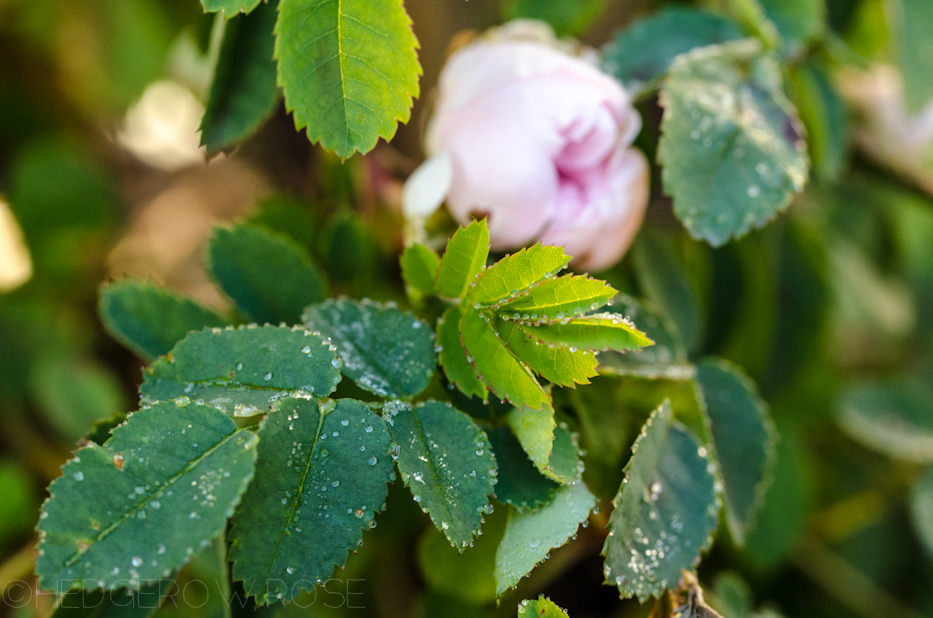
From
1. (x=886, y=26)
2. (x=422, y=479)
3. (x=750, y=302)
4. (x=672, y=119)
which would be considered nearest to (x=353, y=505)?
(x=422, y=479)

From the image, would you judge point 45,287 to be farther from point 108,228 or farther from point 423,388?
point 423,388

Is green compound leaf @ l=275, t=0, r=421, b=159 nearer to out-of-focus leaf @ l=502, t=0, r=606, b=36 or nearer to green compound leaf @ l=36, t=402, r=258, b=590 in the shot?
green compound leaf @ l=36, t=402, r=258, b=590

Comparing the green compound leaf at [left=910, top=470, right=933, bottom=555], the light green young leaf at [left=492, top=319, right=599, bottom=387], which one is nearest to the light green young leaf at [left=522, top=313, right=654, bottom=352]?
the light green young leaf at [left=492, top=319, right=599, bottom=387]

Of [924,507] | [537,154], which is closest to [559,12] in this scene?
[537,154]

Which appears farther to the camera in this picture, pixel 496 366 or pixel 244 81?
pixel 244 81

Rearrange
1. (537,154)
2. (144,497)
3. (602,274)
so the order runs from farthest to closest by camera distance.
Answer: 1. (602,274)
2. (537,154)
3. (144,497)

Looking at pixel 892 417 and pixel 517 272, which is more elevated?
pixel 517 272

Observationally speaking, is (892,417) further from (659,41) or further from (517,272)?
(517,272)
